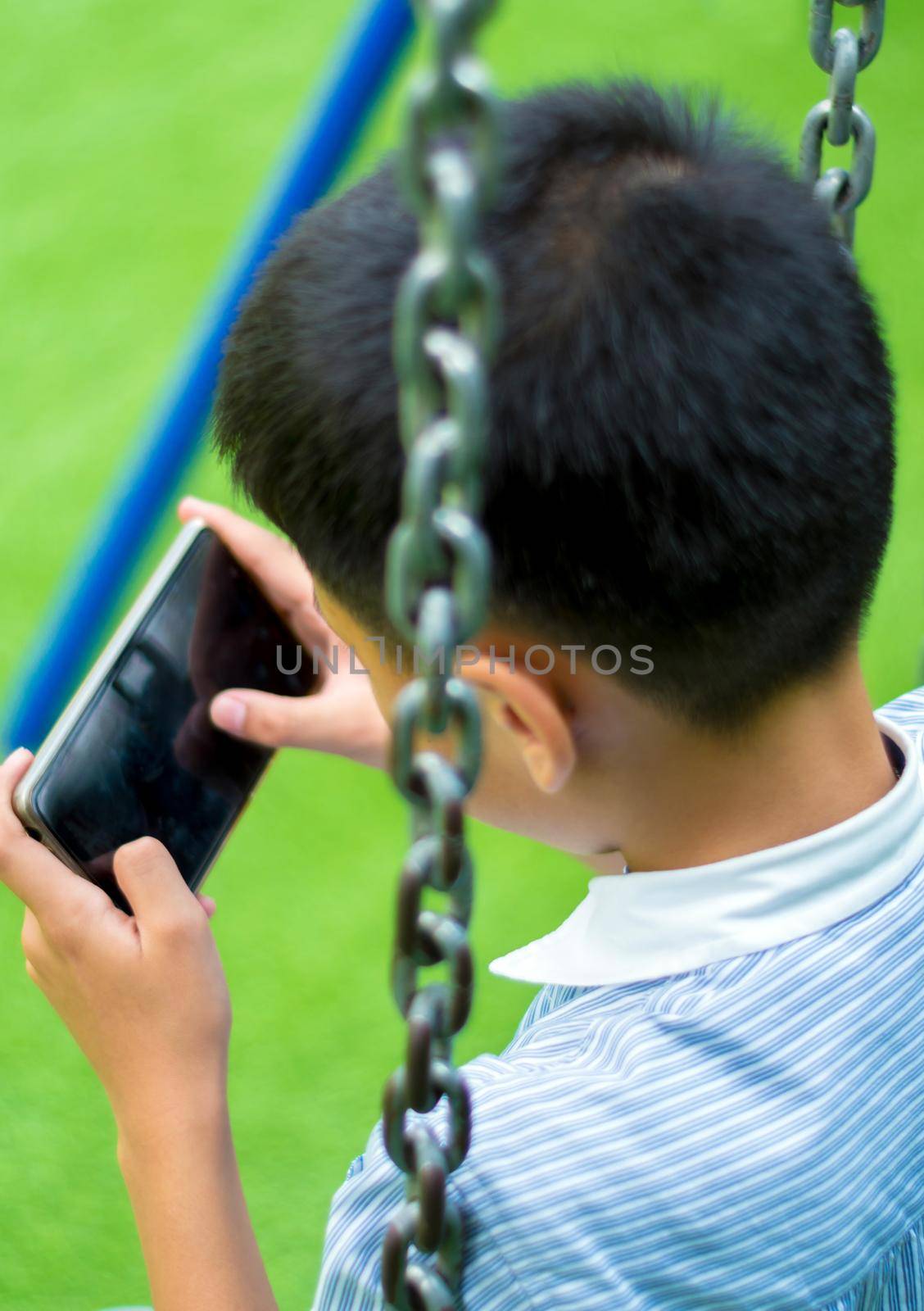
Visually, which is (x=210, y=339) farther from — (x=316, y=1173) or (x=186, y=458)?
(x=316, y=1173)

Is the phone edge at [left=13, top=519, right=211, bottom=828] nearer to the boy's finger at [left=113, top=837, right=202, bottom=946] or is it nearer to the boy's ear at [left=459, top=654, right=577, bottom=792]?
the boy's finger at [left=113, top=837, right=202, bottom=946]

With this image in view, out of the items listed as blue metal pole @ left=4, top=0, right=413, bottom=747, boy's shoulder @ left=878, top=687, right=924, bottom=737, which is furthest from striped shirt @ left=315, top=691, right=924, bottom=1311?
blue metal pole @ left=4, top=0, right=413, bottom=747

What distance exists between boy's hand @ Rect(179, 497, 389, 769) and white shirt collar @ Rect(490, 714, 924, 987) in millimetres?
322

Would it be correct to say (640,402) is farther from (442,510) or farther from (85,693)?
(85,693)

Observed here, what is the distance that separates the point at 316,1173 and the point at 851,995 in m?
0.67

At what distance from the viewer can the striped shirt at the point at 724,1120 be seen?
50 centimetres

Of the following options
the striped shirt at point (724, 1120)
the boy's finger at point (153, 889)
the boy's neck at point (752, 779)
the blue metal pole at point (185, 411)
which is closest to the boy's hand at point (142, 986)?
the boy's finger at point (153, 889)

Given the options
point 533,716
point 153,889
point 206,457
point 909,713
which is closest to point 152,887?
point 153,889

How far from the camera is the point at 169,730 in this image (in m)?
0.87

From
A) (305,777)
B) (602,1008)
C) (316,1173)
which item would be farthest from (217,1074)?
(305,777)

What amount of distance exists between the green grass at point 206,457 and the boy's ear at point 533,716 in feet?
1.02

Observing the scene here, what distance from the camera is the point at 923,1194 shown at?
55cm

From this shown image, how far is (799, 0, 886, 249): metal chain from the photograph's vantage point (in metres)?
0.61

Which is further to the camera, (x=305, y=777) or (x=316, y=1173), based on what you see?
(x=305, y=777)
